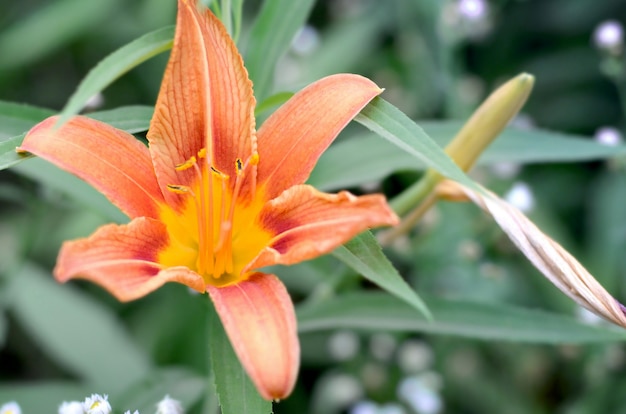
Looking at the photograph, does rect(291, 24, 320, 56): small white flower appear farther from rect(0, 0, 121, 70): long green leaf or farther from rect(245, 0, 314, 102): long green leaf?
rect(245, 0, 314, 102): long green leaf

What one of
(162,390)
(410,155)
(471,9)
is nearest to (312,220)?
(410,155)

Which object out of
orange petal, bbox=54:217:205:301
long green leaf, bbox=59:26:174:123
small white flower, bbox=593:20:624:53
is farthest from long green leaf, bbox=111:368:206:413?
small white flower, bbox=593:20:624:53

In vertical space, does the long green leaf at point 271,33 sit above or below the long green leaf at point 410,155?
above

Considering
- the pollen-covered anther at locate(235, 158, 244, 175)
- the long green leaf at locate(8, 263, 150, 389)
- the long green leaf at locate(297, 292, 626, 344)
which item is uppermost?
the pollen-covered anther at locate(235, 158, 244, 175)

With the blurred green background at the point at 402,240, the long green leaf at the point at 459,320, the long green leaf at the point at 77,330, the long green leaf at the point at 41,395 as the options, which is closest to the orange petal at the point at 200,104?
the long green leaf at the point at 459,320

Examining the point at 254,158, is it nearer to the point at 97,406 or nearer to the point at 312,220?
the point at 312,220

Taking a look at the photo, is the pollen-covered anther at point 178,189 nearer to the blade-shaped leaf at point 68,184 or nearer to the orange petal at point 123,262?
Result: the orange petal at point 123,262

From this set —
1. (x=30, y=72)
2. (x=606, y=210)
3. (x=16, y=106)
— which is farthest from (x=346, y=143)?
(x=30, y=72)
